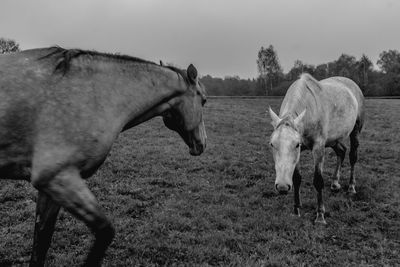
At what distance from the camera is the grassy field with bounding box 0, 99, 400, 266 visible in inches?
205

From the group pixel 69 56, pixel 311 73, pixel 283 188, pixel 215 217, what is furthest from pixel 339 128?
pixel 311 73

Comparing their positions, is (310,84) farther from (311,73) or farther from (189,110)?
(311,73)

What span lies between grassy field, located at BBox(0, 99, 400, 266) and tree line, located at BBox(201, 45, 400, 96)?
43375 mm

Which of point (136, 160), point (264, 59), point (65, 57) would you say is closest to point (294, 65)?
point (264, 59)

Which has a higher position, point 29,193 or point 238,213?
point 29,193

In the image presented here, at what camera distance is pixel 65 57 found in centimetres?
381

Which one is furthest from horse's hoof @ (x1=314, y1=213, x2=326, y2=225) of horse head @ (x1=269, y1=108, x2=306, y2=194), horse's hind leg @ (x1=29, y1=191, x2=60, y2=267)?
horse's hind leg @ (x1=29, y1=191, x2=60, y2=267)

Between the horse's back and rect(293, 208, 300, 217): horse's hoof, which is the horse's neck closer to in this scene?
rect(293, 208, 300, 217): horse's hoof

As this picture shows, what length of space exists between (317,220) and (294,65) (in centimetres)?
7901

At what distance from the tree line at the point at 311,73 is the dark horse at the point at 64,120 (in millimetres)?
48022

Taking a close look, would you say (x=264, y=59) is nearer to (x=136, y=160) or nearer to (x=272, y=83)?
(x=272, y=83)

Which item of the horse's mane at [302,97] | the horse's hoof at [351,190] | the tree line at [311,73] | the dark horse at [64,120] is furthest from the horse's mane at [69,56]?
the tree line at [311,73]

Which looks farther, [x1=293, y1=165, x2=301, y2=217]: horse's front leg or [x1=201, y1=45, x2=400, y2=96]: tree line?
[x1=201, y1=45, x2=400, y2=96]: tree line

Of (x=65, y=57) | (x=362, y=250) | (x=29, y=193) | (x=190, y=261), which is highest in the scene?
(x=65, y=57)
